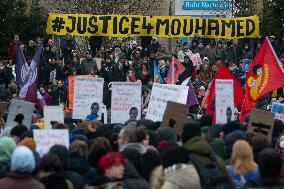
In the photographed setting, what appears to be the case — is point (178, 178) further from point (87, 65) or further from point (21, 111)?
point (87, 65)

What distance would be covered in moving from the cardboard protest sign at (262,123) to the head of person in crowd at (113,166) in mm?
3346

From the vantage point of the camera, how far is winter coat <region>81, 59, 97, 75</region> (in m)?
27.8

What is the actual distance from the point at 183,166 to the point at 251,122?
3529 mm

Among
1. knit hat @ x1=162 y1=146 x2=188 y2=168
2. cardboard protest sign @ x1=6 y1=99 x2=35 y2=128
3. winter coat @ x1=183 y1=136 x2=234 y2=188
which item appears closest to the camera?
knit hat @ x1=162 y1=146 x2=188 y2=168

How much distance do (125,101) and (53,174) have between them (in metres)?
6.94

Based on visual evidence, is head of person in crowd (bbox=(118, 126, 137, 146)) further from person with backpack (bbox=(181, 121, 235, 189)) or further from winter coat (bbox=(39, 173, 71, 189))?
winter coat (bbox=(39, 173, 71, 189))

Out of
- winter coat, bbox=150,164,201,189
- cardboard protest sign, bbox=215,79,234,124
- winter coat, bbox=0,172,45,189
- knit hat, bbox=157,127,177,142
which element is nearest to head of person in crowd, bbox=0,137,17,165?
winter coat, bbox=0,172,45,189

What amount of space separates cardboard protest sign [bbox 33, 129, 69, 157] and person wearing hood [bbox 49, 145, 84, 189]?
3.15 feet

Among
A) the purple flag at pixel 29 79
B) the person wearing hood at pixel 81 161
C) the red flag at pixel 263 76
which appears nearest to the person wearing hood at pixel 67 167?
the person wearing hood at pixel 81 161

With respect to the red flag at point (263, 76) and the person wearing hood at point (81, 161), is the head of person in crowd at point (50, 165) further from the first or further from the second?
the red flag at point (263, 76)

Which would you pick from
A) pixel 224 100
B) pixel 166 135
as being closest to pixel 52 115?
pixel 224 100

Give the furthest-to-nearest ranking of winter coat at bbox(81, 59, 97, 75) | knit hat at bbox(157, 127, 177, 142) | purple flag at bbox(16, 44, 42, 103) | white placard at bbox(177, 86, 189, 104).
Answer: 1. winter coat at bbox(81, 59, 97, 75)
2. purple flag at bbox(16, 44, 42, 103)
3. white placard at bbox(177, 86, 189, 104)
4. knit hat at bbox(157, 127, 177, 142)

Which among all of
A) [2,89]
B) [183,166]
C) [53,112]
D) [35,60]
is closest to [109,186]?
[183,166]

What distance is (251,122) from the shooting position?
42.2 ft
